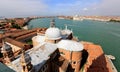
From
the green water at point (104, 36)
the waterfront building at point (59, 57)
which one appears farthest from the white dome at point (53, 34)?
the green water at point (104, 36)

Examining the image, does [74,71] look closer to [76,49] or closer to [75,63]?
[75,63]

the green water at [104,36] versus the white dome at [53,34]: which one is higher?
the white dome at [53,34]

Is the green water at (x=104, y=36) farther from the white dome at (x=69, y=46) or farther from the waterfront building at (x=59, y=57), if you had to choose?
the white dome at (x=69, y=46)

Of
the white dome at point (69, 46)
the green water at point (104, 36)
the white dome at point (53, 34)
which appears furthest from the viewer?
the green water at point (104, 36)

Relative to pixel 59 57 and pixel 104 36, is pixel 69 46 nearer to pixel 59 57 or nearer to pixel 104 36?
pixel 59 57

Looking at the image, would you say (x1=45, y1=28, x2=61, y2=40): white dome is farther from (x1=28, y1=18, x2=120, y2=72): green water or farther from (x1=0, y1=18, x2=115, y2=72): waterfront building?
(x1=28, y1=18, x2=120, y2=72): green water

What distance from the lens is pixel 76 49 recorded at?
1716 centimetres

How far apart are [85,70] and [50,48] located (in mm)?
6372

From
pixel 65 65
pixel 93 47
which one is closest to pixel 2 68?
pixel 65 65

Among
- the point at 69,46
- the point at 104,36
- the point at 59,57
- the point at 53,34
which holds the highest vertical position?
the point at 53,34

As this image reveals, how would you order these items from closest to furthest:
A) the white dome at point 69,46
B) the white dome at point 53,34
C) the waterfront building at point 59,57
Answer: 1. the waterfront building at point 59,57
2. the white dome at point 69,46
3. the white dome at point 53,34

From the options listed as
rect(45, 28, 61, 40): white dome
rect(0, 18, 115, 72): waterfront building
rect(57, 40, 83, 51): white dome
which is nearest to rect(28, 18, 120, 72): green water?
rect(0, 18, 115, 72): waterfront building

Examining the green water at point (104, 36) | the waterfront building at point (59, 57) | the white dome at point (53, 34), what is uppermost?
the white dome at point (53, 34)

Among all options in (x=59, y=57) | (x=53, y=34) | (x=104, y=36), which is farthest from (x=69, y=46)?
(x=104, y=36)
